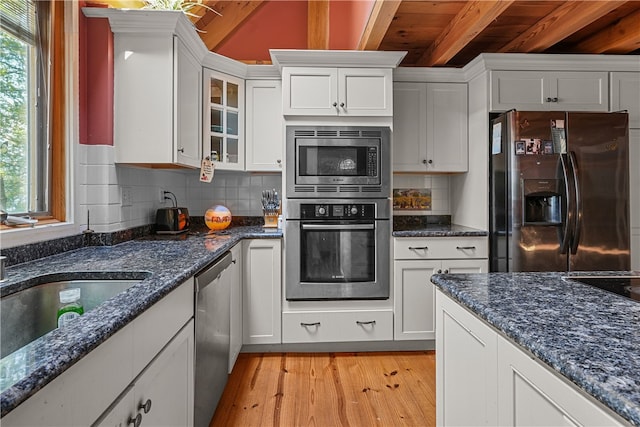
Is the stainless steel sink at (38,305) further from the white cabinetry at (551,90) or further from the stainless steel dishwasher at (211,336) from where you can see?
the white cabinetry at (551,90)

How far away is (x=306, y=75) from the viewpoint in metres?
2.68

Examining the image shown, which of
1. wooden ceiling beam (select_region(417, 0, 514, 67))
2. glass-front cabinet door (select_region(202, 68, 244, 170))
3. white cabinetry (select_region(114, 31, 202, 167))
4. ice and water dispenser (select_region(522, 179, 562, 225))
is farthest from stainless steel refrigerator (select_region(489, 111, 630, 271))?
white cabinetry (select_region(114, 31, 202, 167))

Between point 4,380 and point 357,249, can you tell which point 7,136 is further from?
point 357,249

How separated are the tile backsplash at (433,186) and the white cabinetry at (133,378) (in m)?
2.20

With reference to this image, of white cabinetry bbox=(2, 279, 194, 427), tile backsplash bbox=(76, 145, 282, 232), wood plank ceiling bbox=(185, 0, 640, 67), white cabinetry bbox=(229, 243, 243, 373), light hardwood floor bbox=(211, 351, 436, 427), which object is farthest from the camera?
white cabinetry bbox=(229, 243, 243, 373)

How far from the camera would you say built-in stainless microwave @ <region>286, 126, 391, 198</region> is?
2682mm

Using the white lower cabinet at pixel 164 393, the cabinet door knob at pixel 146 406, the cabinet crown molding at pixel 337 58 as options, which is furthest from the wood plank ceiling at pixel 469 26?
the cabinet door knob at pixel 146 406

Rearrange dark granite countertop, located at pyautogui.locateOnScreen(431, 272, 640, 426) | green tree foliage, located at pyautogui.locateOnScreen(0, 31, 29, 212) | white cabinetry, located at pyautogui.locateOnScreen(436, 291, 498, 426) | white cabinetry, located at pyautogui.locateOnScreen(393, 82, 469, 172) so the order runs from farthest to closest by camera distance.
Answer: white cabinetry, located at pyautogui.locateOnScreen(393, 82, 469, 172) → green tree foliage, located at pyautogui.locateOnScreen(0, 31, 29, 212) → white cabinetry, located at pyautogui.locateOnScreen(436, 291, 498, 426) → dark granite countertop, located at pyautogui.locateOnScreen(431, 272, 640, 426)

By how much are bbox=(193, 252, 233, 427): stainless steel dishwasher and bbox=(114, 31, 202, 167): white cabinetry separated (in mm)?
759

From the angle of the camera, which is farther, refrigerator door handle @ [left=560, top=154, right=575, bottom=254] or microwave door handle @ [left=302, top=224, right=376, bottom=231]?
microwave door handle @ [left=302, top=224, right=376, bottom=231]

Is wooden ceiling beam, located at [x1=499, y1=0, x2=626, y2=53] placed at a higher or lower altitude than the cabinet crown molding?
higher

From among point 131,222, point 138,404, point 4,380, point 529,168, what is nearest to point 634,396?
point 4,380

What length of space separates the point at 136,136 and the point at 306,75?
3.95 ft

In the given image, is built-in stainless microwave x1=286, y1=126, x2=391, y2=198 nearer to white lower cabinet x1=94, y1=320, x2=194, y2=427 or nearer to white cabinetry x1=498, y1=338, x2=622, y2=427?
white lower cabinet x1=94, y1=320, x2=194, y2=427
